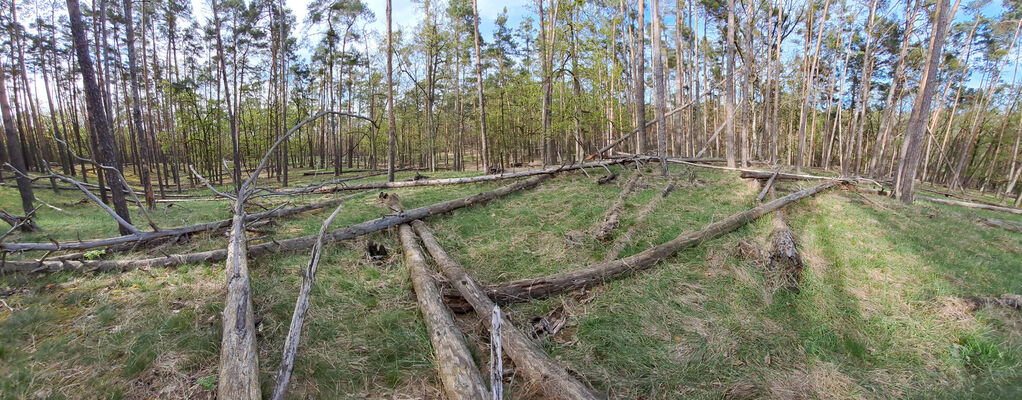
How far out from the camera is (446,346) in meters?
2.90

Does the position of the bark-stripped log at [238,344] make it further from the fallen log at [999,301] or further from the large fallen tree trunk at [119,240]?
the fallen log at [999,301]

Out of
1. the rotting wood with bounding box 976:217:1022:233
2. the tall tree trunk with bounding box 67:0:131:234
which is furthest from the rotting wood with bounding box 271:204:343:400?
the rotting wood with bounding box 976:217:1022:233

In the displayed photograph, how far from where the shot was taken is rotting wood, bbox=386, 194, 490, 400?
246 cm

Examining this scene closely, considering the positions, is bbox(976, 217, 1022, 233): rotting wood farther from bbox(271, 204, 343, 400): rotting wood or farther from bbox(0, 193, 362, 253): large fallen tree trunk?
bbox(0, 193, 362, 253): large fallen tree trunk

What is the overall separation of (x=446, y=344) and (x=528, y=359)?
69 cm

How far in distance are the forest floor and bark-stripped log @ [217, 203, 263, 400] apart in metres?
0.25

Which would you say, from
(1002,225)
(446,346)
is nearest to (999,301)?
(446,346)

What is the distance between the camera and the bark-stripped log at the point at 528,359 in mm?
2431

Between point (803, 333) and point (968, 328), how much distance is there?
54.0 inches

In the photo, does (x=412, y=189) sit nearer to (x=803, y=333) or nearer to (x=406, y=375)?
(x=406, y=375)

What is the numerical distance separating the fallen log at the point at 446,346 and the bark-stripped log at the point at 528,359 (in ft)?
1.01

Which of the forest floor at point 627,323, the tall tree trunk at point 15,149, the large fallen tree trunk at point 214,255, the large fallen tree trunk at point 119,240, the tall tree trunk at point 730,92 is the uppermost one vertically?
the tall tree trunk at point 730,92

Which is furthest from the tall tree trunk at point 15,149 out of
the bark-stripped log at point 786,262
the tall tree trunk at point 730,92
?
the tall tree trunk at point 730,92

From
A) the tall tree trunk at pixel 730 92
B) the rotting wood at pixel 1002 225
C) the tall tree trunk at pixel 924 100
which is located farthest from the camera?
the tall tree trunk at pixel 730 92
